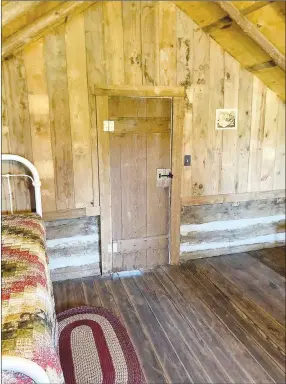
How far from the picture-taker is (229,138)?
126 inches

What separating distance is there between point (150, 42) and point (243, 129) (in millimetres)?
1284

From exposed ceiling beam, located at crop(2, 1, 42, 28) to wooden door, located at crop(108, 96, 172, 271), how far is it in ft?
3.37

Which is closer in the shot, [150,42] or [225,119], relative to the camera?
[150,42]

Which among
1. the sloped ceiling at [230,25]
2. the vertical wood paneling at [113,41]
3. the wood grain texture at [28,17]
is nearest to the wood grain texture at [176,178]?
the vertical wood paneling at [113,41]

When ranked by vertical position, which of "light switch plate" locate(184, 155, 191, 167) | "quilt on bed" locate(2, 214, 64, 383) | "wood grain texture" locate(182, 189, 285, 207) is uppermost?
"light switch plate" locate(184, 155, 191, 167)

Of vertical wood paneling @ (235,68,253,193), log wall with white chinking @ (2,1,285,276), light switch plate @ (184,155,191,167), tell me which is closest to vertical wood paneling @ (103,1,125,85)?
log wall with white chinking @ (2,1,285,276)

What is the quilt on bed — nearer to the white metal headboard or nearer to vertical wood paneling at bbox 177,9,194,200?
the white metal headboard

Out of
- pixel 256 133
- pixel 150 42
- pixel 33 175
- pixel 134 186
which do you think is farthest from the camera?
pixel 256 133

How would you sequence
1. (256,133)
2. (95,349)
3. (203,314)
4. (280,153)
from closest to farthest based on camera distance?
(95,349), (203,314), (256,133), (280,153)

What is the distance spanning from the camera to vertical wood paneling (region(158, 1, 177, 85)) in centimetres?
273

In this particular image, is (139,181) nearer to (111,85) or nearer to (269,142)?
(111,85)

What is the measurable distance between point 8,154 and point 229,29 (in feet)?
7.09

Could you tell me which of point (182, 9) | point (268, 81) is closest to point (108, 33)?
point (182, 9)

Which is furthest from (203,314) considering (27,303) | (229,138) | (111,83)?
(111,83)
